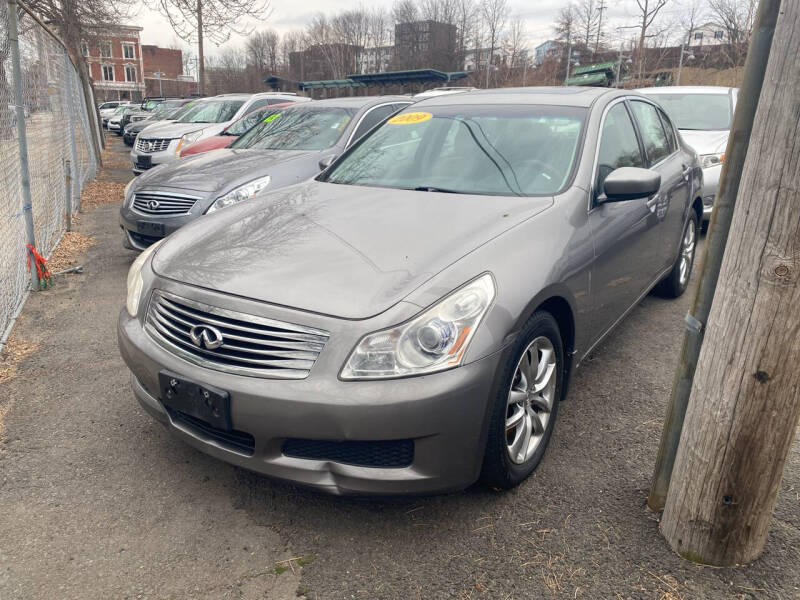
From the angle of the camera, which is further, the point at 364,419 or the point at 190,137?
the point at 190,137

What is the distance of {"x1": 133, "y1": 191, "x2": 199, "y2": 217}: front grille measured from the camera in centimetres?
538

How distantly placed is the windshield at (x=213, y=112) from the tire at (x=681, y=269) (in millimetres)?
9473

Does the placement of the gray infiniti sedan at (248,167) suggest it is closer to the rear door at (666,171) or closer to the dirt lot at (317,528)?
the rear door at (666,171)

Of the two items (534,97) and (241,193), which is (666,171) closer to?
(534,97)

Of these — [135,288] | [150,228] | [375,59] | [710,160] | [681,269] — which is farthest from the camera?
[375,59]

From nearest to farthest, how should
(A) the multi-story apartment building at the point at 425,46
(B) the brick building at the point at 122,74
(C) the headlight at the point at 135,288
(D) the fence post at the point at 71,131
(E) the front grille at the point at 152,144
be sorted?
(C) the headlight at the point at 135,288
(D) the fence post at the point at 71,131
(E) the front grille at the point at 152,144
(A) the multi-story apartment building at the point at 425,46
(B) the brick building at the point at 122,74

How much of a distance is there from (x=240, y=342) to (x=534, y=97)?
2473mm

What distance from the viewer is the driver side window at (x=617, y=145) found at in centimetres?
328

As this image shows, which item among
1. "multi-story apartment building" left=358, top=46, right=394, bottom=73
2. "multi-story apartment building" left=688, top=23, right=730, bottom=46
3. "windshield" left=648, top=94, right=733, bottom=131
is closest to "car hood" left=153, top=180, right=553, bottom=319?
"windshield" left=648, top=94, right=733, bottom=131

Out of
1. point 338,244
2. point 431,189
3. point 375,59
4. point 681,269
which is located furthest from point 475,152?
point 375,59

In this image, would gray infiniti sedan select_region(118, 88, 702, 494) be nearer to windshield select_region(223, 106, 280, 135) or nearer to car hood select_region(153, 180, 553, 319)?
car hood select_region(153, 180, 553, 319)

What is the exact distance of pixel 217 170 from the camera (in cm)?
582

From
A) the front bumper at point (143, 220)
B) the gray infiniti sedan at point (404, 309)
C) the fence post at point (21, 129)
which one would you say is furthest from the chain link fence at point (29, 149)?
the gray infiniti sedan at point (404, 309)

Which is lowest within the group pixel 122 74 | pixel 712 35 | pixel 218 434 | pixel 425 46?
pixel 218 434
